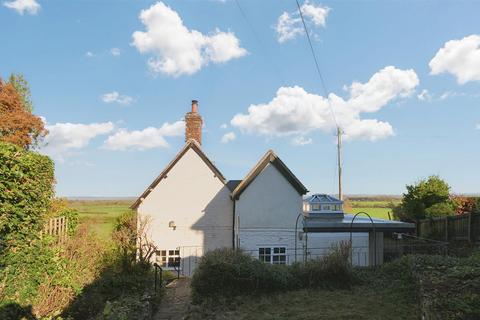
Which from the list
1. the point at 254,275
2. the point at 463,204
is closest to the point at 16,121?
the point at 254,275

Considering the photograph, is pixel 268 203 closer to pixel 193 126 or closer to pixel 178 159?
pixel 178 159

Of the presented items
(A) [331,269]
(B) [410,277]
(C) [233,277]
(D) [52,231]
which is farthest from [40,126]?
(B) [410,277]

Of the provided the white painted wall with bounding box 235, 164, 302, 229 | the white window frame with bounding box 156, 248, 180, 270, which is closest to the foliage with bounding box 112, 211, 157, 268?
the white window frame with bounding box 156, 248, 180, 270

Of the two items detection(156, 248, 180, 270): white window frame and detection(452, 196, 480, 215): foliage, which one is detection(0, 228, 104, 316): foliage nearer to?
detection(156, 248, 180, 270): white window frame

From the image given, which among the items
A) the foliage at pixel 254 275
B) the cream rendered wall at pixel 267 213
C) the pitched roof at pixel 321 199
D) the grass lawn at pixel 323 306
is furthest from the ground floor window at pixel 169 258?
the grass lawn at pixel 323 306

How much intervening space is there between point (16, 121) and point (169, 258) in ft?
40.0

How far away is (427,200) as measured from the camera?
22875mm

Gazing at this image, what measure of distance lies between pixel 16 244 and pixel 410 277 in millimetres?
11195

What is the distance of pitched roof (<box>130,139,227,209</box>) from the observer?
18531 millimetres

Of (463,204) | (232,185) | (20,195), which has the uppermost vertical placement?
(232,185)

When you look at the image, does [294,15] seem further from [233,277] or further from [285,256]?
[285,256]

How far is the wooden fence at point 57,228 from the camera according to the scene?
10.1 meters

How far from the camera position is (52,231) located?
34.3 feet

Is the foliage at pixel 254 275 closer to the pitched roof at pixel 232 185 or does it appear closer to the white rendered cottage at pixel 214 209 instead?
the white rendered cottage at pixel 214 209
